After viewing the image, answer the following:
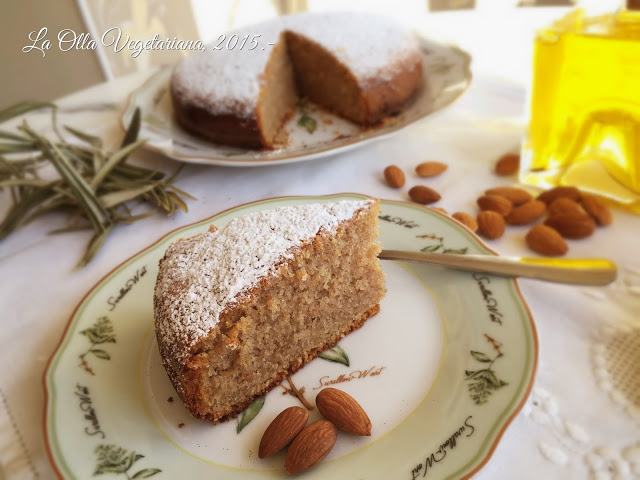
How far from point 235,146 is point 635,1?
5.29ft

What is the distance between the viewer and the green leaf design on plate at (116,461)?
1.04 meters

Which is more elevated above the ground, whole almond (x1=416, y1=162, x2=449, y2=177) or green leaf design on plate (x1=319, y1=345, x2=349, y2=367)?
whole almond (x1=416, y1=162, x2=449, y2=177)

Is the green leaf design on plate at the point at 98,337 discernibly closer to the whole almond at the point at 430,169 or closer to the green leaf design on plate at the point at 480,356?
the green leaf design on plate at the point at 480,356

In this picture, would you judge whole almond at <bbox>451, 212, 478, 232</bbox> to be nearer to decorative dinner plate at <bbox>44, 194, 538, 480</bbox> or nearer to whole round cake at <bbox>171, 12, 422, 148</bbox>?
decorative dinner plate at <bbox>44, 194, 538, 480</bbox>

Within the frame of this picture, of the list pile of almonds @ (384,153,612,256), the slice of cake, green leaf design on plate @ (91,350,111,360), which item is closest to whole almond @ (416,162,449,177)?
pile of almonds @ (384,153,612,256)

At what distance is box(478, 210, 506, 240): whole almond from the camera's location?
163 centimetres

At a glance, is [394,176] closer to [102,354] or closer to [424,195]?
[424,195]

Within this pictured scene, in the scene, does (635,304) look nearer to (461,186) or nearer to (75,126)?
(461,186)

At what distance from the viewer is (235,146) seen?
232cm

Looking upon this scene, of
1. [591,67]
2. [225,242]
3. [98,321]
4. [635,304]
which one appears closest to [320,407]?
[225,242]

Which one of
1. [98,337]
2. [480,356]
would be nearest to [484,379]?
[480,356]

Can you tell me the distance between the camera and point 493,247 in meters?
1.61

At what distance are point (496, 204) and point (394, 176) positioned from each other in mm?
408

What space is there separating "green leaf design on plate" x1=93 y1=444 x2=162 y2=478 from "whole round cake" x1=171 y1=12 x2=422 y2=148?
4.99ft
